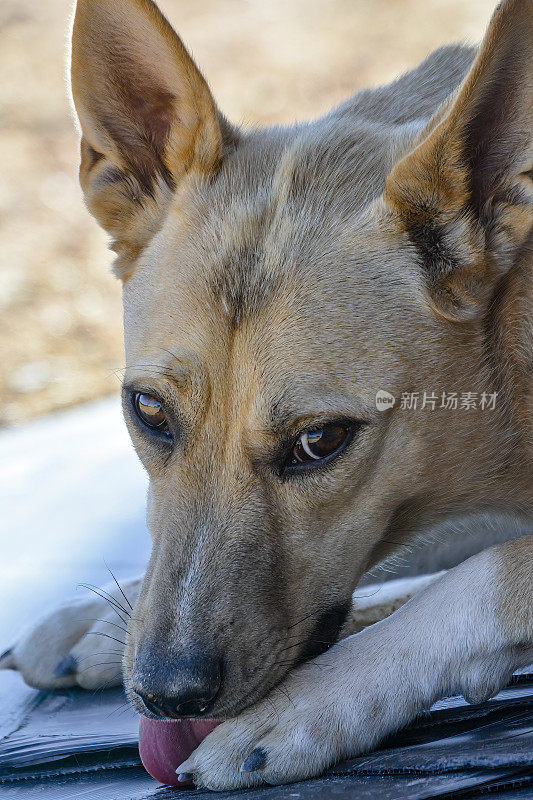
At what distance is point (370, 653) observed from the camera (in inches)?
90.9

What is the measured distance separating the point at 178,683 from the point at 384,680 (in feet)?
1.63

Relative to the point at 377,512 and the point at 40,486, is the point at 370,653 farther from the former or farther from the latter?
the point at 40,486

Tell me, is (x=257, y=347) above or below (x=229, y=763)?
above

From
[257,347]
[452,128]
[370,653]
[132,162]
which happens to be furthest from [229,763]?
[132,162]

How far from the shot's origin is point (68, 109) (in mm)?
12430

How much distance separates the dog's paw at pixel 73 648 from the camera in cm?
292

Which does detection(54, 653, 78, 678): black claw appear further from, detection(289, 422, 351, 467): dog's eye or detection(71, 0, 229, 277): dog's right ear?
detection(71, 0, 229, 277): dog's right ear

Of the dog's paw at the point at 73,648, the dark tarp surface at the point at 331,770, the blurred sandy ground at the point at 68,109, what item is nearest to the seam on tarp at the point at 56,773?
the dark tarp surface at the point at 331,770

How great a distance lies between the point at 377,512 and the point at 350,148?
3.62ft

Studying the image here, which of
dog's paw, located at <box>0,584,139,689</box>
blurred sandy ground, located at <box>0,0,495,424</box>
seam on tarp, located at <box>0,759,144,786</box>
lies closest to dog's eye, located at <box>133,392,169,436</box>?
dog's paw, located at <box>0,584,139,689</box>

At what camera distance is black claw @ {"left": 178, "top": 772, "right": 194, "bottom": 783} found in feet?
7.20

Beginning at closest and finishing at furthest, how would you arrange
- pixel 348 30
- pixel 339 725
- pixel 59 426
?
pixel 339 725, pixel 59 426, pixel 348 30

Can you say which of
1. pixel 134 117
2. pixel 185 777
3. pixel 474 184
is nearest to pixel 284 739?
pixel 185 777

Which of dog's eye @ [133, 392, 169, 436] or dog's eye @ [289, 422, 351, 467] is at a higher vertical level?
dog's eye @ [133, 392, 169, 436]
